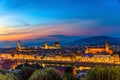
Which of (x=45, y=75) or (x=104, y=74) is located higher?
(x=104, y=74)

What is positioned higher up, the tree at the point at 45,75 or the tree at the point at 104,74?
the tree at the point at 104,74

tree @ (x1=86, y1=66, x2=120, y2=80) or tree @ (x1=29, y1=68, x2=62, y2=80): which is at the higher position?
tree @ (x1=86, y1=66, x2=120, y2=80)

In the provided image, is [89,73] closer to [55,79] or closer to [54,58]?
[55,79]

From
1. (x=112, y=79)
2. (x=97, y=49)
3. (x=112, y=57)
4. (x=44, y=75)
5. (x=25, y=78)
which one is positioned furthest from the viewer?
(x=97, y=49)

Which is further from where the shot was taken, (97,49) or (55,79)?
(97,49)

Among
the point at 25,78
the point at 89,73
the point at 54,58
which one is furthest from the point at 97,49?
the point at 89,73

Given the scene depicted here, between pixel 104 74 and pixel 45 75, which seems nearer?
pixel 104 74

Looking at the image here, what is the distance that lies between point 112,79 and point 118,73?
0.42 metres

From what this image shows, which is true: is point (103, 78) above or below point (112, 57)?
above

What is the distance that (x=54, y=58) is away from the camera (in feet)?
378

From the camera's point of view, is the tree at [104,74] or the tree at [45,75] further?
the tree at [45,75]

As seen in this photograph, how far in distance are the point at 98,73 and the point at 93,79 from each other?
40 cm

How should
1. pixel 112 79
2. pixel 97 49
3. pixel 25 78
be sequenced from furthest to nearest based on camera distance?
pixel 97 49
pixel 25 78
pixel 112 79

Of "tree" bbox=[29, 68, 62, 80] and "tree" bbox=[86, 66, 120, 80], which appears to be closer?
"tree" bbox=[86, 66, 120, 80]
